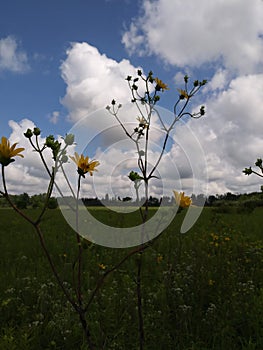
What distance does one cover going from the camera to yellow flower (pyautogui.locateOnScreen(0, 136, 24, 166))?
1.21 metres

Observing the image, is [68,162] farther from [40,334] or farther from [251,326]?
[251,326]

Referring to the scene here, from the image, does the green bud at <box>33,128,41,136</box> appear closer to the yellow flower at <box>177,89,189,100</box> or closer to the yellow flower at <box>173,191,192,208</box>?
the yellow flower at <box>173,191,192,208</box>

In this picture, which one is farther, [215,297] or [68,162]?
[215,297]

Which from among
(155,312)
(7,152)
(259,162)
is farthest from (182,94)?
(155,312)

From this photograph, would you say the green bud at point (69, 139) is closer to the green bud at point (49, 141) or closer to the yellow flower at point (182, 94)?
the green bud at point (49, 141)

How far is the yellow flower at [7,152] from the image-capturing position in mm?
1208

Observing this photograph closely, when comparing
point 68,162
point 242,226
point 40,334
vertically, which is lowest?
point 40,334

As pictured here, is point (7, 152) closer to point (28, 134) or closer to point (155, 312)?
point (28, 134)

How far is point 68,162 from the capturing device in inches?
55.2

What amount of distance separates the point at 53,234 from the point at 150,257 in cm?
310

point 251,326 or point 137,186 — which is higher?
point 137,186

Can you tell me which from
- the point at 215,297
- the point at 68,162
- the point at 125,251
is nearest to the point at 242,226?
the point at 125,251

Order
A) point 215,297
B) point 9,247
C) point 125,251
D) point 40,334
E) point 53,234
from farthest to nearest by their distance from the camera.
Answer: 1. point 53,234
2. point 9,247
3. point 125,251
4. point 215,297
5. point 40,334

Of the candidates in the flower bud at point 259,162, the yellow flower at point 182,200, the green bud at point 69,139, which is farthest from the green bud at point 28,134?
the flower bud at point 259,162
